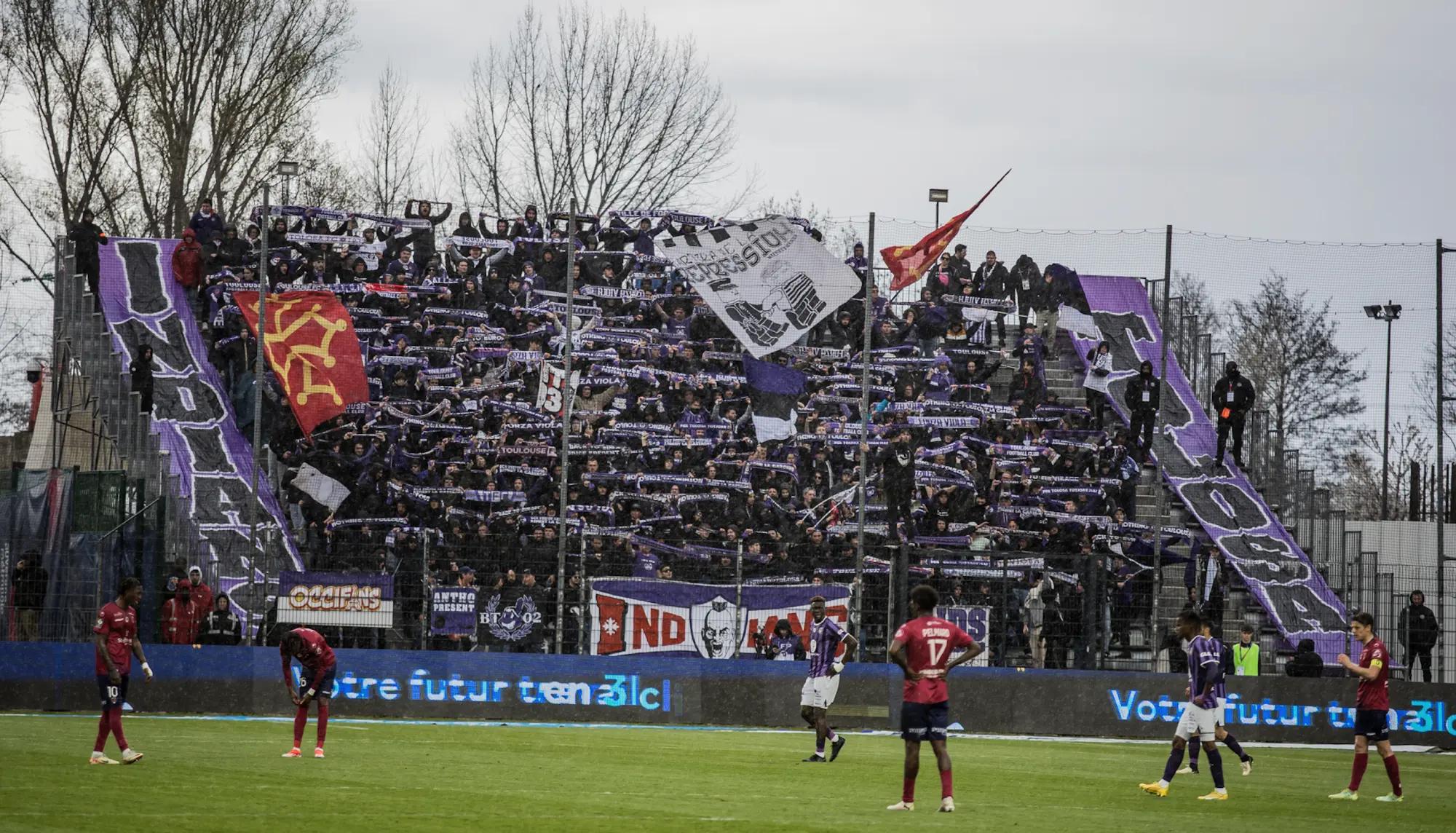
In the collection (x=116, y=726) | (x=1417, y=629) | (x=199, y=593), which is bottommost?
(x=116, y=726)

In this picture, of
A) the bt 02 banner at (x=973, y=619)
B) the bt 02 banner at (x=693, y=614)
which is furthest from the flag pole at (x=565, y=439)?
the bt 02 banner at (x=973, y=619)

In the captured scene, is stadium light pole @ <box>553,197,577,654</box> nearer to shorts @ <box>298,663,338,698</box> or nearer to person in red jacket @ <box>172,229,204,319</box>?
person in red jacket @ <box>172,229,204,319</box>

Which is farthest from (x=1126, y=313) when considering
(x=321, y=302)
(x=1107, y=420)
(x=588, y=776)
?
(x=588, y=776)

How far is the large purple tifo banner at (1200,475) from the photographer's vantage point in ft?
97.3

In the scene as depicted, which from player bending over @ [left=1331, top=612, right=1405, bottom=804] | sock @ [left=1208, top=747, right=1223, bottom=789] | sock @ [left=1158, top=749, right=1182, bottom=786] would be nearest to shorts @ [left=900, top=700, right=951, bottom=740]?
sock @ [left=1158, top=749, right=1182, bottom=786]

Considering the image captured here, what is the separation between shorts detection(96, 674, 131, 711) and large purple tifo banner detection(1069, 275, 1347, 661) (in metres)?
18.2

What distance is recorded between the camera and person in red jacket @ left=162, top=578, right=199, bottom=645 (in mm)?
26250

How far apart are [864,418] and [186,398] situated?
12.8 metres

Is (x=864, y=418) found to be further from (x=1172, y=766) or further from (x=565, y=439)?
(x=1172, y=766)

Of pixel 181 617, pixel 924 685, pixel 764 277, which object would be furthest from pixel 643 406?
pixel 924 685

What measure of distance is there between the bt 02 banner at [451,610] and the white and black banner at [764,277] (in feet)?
26.1

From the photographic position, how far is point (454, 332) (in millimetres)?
32156

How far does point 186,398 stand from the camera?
104 ft

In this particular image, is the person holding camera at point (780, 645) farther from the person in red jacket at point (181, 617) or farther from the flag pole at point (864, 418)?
the person in red jacket at point (181, 617)
